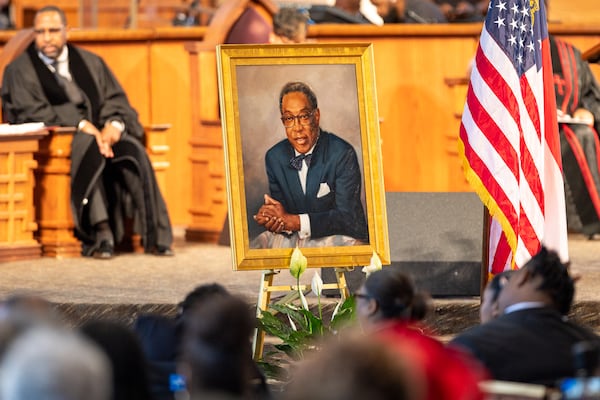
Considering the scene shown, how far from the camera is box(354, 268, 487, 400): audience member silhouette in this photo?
322cm

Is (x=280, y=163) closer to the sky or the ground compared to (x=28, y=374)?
closer to the sky

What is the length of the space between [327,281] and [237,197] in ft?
4.94

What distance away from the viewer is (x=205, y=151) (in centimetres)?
1123

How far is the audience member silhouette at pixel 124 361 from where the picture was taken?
3.51 m

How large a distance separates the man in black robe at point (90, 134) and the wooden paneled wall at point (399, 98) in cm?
196

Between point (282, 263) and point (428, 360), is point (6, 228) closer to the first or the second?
point (282, 263)

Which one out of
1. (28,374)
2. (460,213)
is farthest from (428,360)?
(460,213)

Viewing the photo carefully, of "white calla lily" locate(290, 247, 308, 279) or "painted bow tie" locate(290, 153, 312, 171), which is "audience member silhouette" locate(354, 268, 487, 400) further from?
"painted bow tie" locate(290, 153, 312, 171)

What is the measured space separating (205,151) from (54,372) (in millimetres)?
8460

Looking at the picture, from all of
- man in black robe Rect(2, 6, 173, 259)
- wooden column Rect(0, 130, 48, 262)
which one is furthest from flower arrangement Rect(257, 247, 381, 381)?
wooden column Rect(0, 130, 48, 262)

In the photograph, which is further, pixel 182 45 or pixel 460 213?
pixel 182 45

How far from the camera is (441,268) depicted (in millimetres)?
8398

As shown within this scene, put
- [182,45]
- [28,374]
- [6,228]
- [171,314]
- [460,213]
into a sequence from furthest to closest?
[182,45], [6,228], [460,213], [171,314], [28,374]

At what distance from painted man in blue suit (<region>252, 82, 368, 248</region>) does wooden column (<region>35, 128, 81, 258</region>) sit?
10.9 ft
